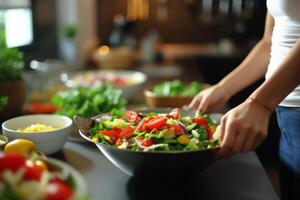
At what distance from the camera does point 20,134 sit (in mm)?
1192

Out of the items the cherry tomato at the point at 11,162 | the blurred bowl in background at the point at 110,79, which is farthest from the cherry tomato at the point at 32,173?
the blurred bowl in background at the point at 110,79

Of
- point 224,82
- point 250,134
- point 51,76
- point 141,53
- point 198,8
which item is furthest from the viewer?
point 198,8

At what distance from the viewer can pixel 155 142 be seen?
1041 millimetres

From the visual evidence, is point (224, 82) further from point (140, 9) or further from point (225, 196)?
point (140, 9)

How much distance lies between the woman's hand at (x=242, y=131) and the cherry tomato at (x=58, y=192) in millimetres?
446

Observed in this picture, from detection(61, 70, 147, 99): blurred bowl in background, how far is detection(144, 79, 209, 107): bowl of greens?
0.16 m

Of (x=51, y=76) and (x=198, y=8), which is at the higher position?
(x=198, y=8)

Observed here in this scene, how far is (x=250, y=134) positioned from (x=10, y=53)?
3.20 ft

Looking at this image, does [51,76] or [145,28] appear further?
[145,28]

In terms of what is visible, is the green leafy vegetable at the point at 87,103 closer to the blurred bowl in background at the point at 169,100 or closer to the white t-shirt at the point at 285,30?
the blurred bowl in background at the point at 169,100

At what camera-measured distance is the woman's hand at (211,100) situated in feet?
4.67

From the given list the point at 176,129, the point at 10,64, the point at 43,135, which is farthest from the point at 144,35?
the point at 176,129

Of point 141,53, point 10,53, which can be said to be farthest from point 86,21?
point 10,53

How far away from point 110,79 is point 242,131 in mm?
1402
